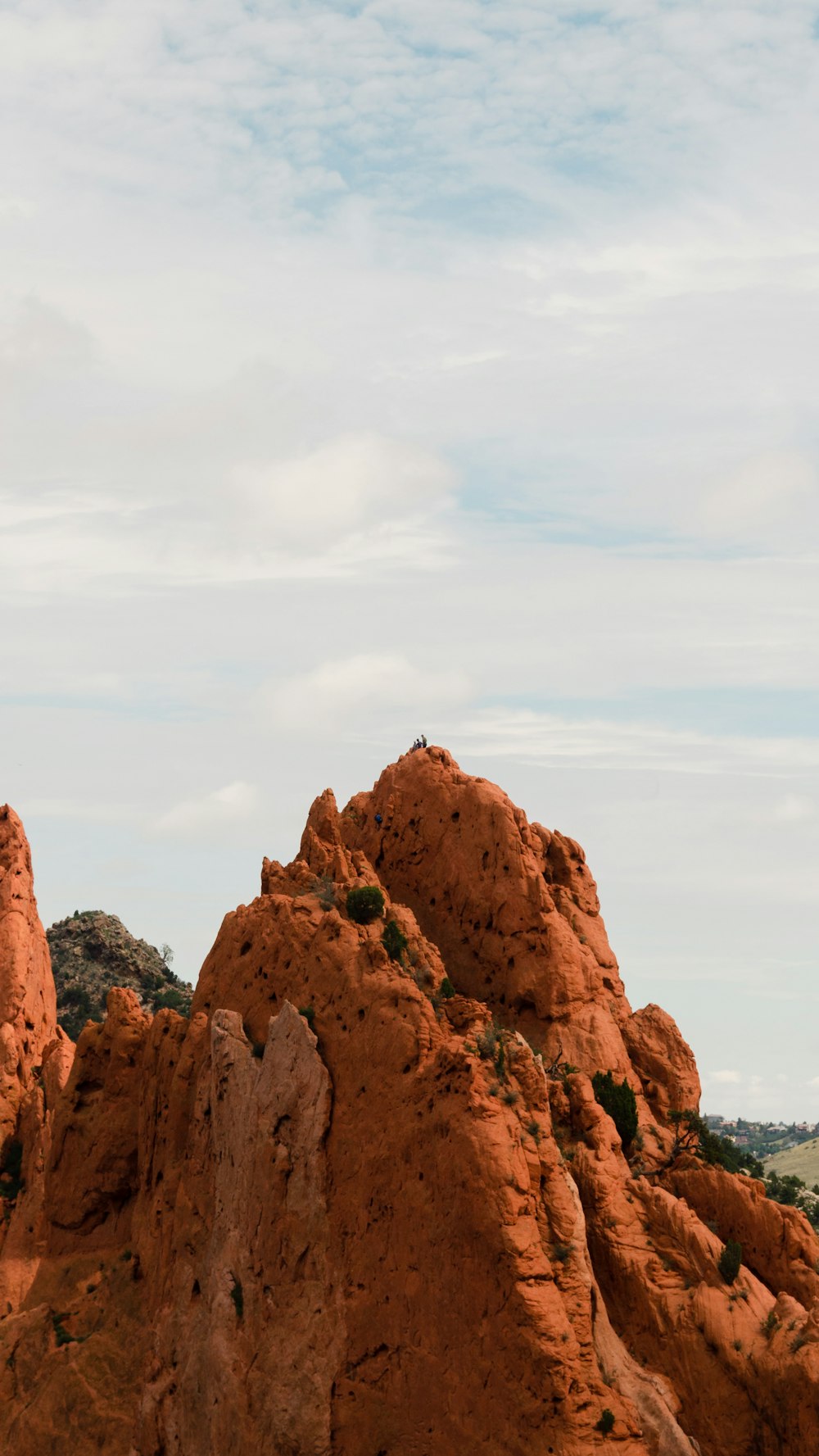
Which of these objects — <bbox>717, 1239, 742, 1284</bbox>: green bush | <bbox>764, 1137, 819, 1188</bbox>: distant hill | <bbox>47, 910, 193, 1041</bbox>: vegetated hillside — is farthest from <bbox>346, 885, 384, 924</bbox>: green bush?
<bbox>764, 1137, 819, 1188</bbox>: distant hill

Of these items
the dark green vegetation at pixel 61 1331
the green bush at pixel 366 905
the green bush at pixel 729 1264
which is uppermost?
the green bush at pixel 366 905

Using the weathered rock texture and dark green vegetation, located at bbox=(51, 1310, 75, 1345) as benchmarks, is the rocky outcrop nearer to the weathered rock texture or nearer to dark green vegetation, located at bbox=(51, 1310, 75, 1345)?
the weathered rock texture

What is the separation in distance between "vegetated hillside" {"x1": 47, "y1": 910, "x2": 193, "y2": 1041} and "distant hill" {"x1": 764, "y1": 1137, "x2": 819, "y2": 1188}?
2465 inches

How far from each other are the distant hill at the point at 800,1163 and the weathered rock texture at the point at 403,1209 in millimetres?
89763

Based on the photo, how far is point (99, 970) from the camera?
11756cm

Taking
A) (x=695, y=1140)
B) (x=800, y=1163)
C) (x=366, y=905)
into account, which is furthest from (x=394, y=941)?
(x=800, y=1163)

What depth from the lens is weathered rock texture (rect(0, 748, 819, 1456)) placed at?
161 feet

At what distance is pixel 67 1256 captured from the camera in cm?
6431

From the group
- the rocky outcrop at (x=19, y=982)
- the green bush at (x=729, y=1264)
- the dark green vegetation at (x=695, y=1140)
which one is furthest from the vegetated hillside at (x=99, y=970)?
the green bush at (x=729, y=1264)

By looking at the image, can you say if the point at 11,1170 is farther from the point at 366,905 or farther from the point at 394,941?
the point at 394,941

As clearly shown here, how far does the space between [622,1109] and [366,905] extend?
12.4 meters

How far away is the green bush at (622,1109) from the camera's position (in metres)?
60.4

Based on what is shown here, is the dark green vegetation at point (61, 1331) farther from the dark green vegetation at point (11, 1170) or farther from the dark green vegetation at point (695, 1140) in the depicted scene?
the dark green vegetation at point (695, 1140)

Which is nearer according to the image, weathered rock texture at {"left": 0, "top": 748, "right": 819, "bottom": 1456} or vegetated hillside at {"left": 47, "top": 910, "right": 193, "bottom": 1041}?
weathered rock texture at {"left": 0, "top": 748, "right": 819, "bottom": 1456}
